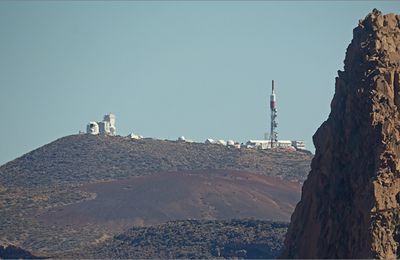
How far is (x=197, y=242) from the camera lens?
136625 millimetres

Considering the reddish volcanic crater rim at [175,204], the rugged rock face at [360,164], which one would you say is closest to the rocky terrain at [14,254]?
the reddish volcanic crater rim at [175,204]

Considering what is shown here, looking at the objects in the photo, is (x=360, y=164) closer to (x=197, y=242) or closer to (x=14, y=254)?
(x=14, y=254)

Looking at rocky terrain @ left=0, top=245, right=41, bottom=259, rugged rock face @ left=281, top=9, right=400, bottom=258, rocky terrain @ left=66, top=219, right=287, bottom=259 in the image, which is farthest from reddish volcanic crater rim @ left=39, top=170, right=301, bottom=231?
rugged rock face @ left=281, top=9, right=400, bottom=258

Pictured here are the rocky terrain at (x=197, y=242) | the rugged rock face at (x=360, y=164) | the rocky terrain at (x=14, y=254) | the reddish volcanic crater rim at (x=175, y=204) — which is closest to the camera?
the rugged rock face at (x=360, y=164)

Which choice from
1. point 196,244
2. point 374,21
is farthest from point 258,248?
point 374,21

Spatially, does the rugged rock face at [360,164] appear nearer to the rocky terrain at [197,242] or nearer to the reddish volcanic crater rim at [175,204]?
the rocky terrain at [197,242]

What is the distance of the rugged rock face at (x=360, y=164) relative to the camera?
4828 cm

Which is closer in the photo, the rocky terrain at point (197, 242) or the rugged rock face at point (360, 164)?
the rugged rock face at point (360, 164)

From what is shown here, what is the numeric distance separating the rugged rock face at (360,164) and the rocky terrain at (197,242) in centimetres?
6408

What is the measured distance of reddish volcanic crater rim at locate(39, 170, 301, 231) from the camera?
17788 cm

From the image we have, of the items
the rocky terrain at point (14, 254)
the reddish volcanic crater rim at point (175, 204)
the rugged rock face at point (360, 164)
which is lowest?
the rocky terrain at point (14, 254)

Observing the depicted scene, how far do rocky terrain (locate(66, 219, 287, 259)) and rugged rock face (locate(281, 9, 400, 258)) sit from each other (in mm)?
64084

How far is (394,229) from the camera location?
48.1m

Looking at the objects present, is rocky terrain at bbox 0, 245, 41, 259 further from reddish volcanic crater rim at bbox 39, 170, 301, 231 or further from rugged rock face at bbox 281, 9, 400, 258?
rugged rock face at bbox 281, 9, 400, 258
